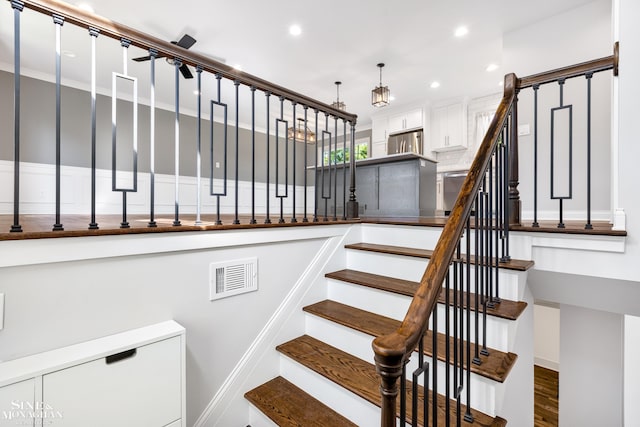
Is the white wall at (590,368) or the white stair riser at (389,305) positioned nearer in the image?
the white stair riser at (389,305)

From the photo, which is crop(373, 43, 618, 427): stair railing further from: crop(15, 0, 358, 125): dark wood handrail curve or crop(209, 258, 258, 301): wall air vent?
crop(15, 0, 358, 125): dark wood handrail curve

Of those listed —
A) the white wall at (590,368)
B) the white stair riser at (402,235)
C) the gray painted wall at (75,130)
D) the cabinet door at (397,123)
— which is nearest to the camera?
the white stair riser at (402,235)

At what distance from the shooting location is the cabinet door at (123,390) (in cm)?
110

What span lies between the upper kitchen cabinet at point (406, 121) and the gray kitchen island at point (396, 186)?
8.15 feet

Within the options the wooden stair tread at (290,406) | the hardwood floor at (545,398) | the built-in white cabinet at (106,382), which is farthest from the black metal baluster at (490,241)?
the hardwood floor at (545,398)

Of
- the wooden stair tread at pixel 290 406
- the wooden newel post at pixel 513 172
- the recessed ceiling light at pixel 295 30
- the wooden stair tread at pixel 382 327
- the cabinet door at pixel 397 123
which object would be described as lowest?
the wooden stair tread at pixel 290 406

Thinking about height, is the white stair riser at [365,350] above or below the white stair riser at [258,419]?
above

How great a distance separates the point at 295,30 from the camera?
11.9 ft

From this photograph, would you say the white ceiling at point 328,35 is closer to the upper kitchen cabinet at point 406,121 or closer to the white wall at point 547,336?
the upper kitchen cabinet at point 406,121

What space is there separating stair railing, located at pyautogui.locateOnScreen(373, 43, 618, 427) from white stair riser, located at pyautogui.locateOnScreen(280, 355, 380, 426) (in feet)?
0.66

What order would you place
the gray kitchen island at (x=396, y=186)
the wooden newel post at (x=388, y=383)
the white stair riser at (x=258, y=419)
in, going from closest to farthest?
the wooden newel post at (x=388, y=383) < the white stair riser at (x=258, y=419) < the gray kitchen island at (x=396, y=186)

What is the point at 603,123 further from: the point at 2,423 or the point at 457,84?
the point at 2,423

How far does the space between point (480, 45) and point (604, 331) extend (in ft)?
11.8

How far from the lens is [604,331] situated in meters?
2.97
